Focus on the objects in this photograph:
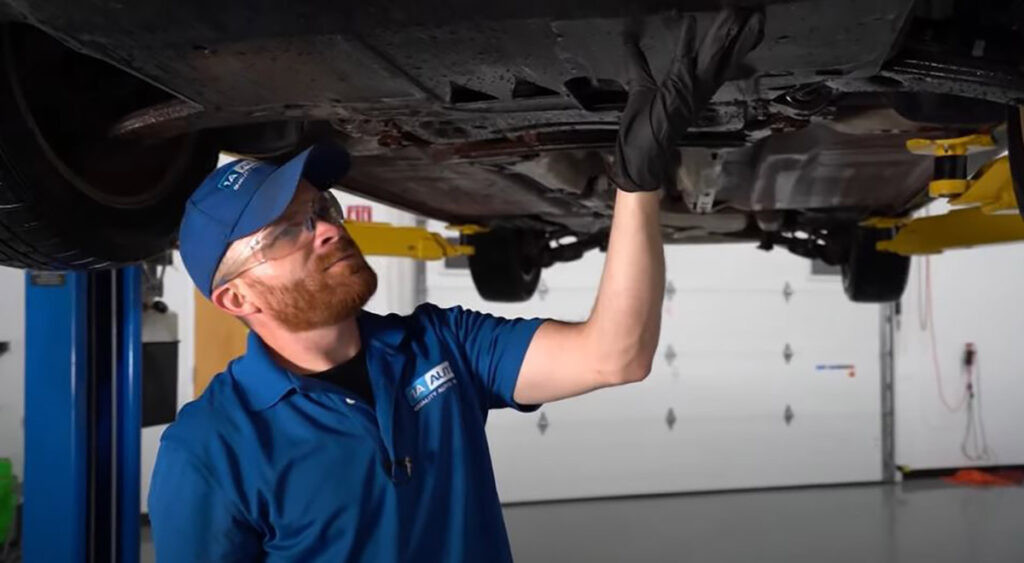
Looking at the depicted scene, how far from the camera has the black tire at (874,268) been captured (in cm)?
315

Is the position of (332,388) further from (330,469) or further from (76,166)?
(76,166)

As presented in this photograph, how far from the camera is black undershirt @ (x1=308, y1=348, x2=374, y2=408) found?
1.43 m

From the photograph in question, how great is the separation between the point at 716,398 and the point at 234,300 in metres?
5.63

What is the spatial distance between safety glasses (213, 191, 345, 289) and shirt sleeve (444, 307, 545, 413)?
40 centimetres

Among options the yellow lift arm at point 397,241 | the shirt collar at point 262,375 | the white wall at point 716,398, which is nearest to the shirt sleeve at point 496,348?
the shirt collar at point 262,375

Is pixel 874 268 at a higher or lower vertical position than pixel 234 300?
higher

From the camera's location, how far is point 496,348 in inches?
62.1

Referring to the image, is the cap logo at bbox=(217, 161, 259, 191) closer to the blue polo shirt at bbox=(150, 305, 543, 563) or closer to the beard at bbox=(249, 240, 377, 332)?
the beard at bbox=(249, 240, 377, 332)

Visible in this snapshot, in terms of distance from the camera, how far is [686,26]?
933mm

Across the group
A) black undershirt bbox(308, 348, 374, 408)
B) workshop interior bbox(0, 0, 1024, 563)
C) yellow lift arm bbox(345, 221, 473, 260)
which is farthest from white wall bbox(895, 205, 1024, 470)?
black undershirt bbox(308, 348, 374, 408)

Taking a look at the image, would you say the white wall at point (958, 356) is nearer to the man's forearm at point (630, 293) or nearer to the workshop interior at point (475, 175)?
the workshop interior at point (475, 175)

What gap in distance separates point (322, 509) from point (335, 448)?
0.32 ft

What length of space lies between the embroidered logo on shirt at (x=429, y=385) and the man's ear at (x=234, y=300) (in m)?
0.31

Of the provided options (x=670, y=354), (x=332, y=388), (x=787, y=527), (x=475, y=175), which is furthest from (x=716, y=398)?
(x=332, y=388)
